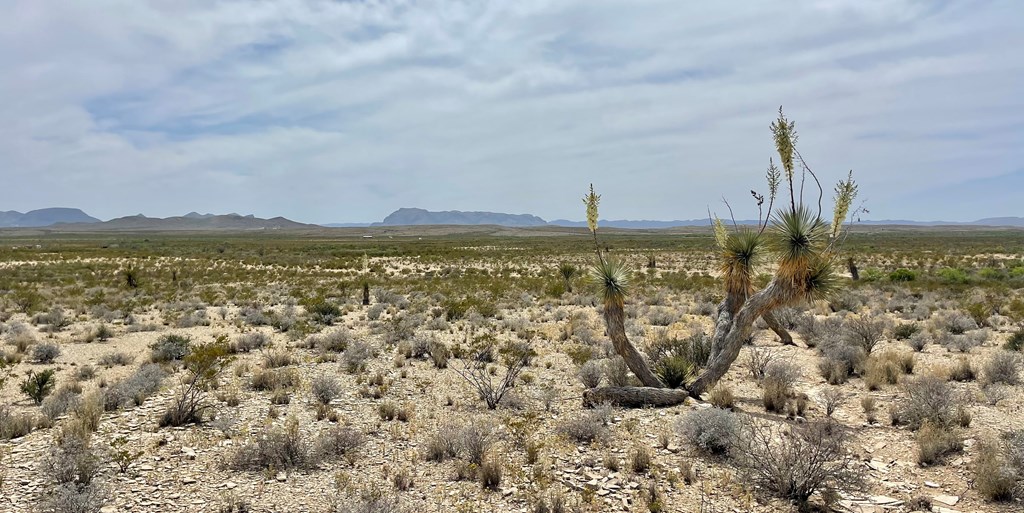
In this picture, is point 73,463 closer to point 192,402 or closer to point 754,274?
point 192,402

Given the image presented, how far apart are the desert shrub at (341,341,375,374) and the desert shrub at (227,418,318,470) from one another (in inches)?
177

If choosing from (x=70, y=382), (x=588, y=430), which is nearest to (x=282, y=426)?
(x=588, y=430)

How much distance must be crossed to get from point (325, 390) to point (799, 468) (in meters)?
7.40

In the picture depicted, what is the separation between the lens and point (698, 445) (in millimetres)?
7359

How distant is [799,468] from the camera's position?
6066mm

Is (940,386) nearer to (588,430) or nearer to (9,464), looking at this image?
(588,430)

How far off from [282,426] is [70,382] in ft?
17.9

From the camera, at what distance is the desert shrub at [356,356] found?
38.9 feet

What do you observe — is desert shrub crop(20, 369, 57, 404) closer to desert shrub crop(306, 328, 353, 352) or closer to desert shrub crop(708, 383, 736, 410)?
desert shrub crop(306, 328, 353, 352)

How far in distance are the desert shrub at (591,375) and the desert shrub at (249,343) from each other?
8778mm

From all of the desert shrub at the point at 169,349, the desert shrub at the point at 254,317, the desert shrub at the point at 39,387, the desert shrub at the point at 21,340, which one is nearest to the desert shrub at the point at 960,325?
the desert shrub at the point at 169,349

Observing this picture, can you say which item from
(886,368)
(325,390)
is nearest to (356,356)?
(325,390)

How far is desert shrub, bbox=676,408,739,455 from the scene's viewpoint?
7.13 metres

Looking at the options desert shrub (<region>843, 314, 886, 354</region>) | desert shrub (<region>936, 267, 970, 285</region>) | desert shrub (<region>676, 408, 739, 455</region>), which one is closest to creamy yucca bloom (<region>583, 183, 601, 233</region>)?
desert shrub (<region>676, 408, 739, 455</region>)
